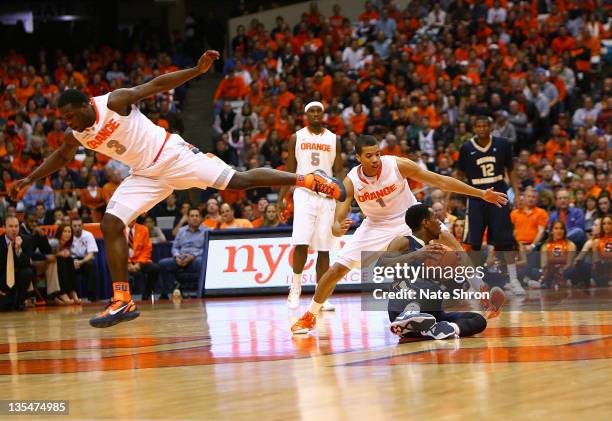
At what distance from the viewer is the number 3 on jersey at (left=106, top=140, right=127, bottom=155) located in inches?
325

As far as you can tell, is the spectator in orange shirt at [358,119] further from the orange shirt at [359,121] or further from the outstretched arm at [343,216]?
the outstretched arm at [343,216]

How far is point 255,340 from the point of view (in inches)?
324

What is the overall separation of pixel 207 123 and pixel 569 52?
321 inches

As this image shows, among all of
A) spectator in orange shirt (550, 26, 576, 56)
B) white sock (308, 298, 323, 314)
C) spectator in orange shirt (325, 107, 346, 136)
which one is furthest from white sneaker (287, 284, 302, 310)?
spectator in orange shirt (550, 26, 576, 56)

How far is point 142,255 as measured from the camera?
1556 centimetres

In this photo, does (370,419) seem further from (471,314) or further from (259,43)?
(259,43)

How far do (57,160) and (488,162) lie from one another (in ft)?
18.3

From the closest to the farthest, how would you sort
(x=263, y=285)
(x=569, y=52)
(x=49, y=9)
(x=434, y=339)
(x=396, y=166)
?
(x=434, y=339) → (x=396, y=166) → (x=263, y=285) → (x=569, y=52) → (x=49, y=9)

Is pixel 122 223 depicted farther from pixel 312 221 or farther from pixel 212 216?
pixel 212 216

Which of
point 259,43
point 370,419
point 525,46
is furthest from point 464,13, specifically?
point 370,419

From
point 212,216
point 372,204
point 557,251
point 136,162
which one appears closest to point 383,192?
point 372,204

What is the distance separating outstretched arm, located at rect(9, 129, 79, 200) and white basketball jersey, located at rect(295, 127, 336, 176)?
3255mm

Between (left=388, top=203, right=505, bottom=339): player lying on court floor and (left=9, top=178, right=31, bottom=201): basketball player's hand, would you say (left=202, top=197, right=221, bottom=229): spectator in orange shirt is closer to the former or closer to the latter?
(left=9, top=178, right=31, bottom=201): basketball player's hand

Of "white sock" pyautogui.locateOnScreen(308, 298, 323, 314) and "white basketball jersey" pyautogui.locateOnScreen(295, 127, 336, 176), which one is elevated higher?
"white basketball jersey" pyautogui.locateOnScreen(295, 127, 336, 176)
